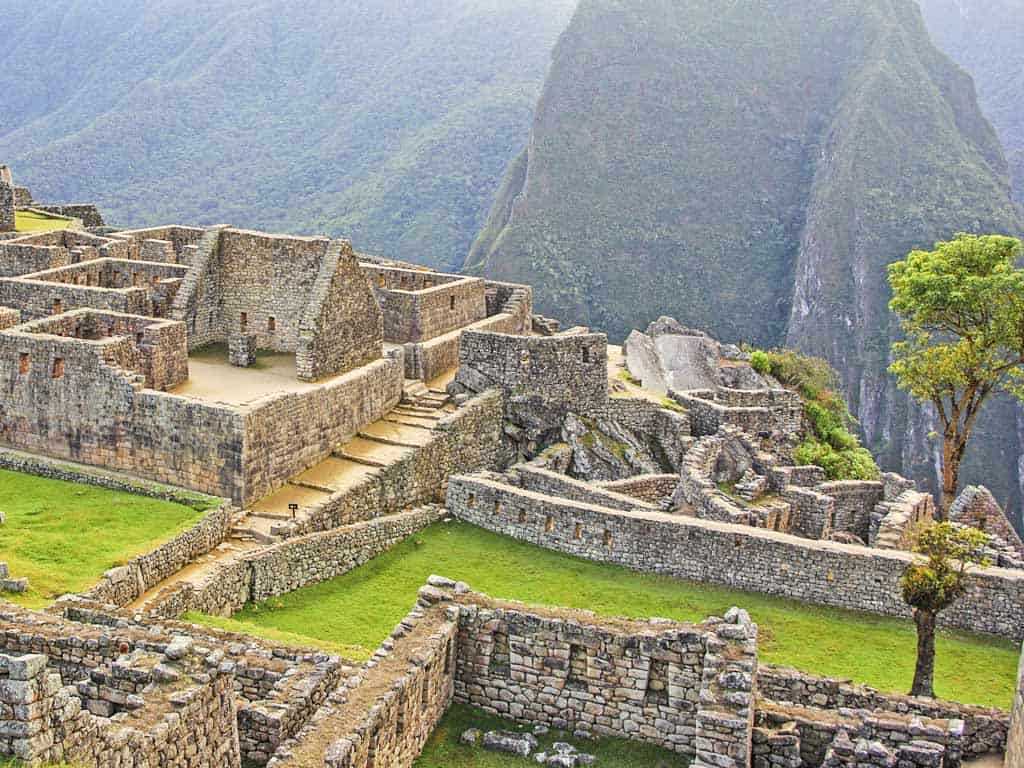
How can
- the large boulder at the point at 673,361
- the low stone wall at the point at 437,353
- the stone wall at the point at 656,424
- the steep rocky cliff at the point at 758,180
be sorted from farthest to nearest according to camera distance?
the steep rocky cliff at the point at 758,180
the large boulder at the point at 673,361
the low stone wall at the point at 437,353
the stone wall at the point at 656,424

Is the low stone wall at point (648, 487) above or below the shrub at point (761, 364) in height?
below

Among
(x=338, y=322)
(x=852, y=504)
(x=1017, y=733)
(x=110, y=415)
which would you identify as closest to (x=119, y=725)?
(x=1017, y=733)

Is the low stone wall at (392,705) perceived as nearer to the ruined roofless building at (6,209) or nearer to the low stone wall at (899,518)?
the low stone wall at (899,518)

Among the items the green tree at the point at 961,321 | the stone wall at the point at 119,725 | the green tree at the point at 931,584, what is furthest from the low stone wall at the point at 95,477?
the green tree at the point at 961,321

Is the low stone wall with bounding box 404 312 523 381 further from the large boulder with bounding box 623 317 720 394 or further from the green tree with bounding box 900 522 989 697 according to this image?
the green tree with bounding box 900 522 989 697

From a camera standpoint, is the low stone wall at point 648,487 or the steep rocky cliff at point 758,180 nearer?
the low stone wall at point 648,487

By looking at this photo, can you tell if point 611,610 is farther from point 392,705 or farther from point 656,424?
point 656,424
